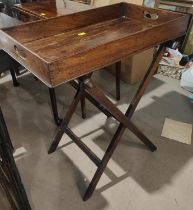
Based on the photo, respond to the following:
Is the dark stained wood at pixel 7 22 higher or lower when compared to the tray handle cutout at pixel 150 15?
lower

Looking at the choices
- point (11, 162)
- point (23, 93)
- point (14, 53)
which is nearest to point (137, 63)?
point (23, 93)

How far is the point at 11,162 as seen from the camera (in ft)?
3.01

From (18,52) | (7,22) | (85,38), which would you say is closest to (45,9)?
(7,22)

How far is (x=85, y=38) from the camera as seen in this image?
1232 mm

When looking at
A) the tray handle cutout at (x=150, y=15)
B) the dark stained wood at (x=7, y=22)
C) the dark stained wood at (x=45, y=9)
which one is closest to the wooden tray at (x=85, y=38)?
the tray handle cutout at (x=150, y=15)

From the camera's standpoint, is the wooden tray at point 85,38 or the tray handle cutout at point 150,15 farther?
the tray handle cutout at point 150,15

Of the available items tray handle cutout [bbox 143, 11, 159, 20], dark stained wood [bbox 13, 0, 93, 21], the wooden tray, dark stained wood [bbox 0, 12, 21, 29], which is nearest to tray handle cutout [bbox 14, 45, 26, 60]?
the wooden tray

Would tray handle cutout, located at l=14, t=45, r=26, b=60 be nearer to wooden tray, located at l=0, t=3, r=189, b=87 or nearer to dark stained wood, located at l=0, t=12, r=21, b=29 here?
wooden tray, located at l=0, t=3, r=189, b=87

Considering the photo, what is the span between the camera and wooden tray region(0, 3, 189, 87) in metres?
0.86

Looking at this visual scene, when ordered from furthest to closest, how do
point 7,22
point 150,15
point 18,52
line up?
point 7,22
point 150,15
point 18,52

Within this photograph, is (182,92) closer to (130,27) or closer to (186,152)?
(186,152)

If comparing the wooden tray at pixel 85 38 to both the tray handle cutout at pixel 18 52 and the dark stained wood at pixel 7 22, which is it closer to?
Answer: the tray handle cutout at pixel 18 52

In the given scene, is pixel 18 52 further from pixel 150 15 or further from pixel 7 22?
pixel 150 15

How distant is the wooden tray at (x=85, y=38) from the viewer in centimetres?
86
